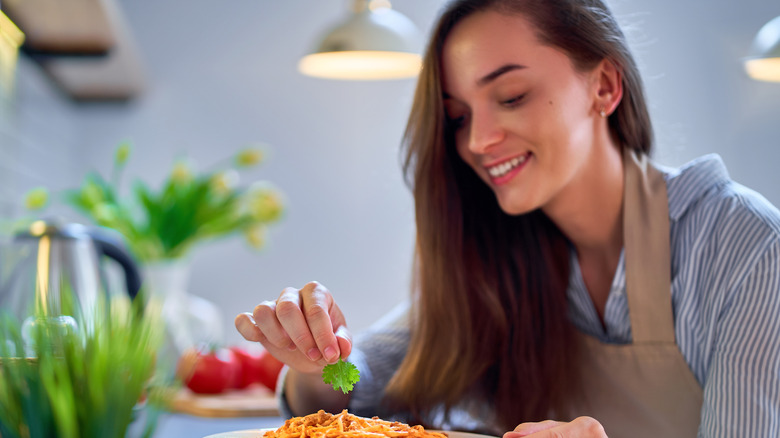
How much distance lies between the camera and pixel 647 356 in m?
1.20

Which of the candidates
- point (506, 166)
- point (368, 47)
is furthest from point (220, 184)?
point (506, 166)

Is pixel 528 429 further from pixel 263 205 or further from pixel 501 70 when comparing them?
pixel 263 205

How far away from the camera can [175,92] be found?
327 centimetres

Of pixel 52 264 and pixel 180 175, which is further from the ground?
pixel 180 175

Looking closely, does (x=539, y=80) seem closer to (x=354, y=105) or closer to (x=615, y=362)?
(x=615, y=362)

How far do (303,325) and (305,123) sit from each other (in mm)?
2577

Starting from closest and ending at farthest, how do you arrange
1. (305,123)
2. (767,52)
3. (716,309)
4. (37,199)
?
(716,309) < (767,52) < (37,199) < (305,123)

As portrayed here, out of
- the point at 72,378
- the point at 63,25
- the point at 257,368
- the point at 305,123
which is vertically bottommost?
the point at 257,368

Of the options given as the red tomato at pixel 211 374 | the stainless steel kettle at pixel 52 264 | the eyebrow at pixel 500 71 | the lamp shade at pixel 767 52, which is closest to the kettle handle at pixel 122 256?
the stainless steel kettle at pixel 52 264

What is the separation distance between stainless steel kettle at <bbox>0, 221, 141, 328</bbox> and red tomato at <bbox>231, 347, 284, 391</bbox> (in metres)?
0.42

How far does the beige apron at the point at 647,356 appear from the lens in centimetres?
117

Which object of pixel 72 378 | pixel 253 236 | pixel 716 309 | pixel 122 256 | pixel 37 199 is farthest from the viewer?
pixel 253 236

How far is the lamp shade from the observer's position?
1780 millimetres

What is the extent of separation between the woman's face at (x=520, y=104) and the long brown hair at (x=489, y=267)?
3cm
